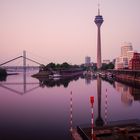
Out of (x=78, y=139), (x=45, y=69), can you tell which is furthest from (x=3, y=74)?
(x=78, y=139)

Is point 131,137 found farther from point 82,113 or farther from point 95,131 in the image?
point 82,113

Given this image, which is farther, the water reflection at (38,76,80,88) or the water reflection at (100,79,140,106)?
the water reflection at (38,76,80,88)

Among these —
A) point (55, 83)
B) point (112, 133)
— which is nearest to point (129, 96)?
point (112, 133)

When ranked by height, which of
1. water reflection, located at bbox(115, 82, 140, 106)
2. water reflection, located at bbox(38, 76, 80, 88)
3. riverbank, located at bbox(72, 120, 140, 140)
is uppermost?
riverbank, located at bbox(72, 120, 140, 140)

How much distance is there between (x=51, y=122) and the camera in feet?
68.7

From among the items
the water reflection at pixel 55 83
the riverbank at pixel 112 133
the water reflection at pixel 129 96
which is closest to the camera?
the riverbank at pixel 112 133

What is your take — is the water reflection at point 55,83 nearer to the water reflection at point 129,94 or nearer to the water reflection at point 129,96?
the water reflection at point 129,94

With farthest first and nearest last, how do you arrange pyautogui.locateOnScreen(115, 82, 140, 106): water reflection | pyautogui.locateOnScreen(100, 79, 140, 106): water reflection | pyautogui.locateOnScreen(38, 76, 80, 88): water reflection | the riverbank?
pyautogui.locateOnScreen(38, 76, 80, 88): water reflection, pyautogui.locateOnScreen(100, 79, 140, 106): water reflection, pyautogui.locateOnScreen(115, 82, 140, 106): water reflection, the riverbank

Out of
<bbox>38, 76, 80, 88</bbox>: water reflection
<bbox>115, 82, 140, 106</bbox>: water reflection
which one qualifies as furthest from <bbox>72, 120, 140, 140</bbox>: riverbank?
<bbox>38, 76, 80, 88</bbox>: water reflection

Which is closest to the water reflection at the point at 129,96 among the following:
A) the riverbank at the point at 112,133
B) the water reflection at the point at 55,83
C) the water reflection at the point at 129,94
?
the water reflection at the point at 129,94

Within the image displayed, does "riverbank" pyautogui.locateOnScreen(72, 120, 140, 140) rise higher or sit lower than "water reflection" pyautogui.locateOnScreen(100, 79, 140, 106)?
higher

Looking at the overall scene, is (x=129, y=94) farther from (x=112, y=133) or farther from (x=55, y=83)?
(x=55, y=83)

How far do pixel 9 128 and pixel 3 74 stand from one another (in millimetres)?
153302

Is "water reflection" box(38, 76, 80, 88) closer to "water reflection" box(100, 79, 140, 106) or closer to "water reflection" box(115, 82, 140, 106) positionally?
"water reflection" box(100, 79, 140, 106)
